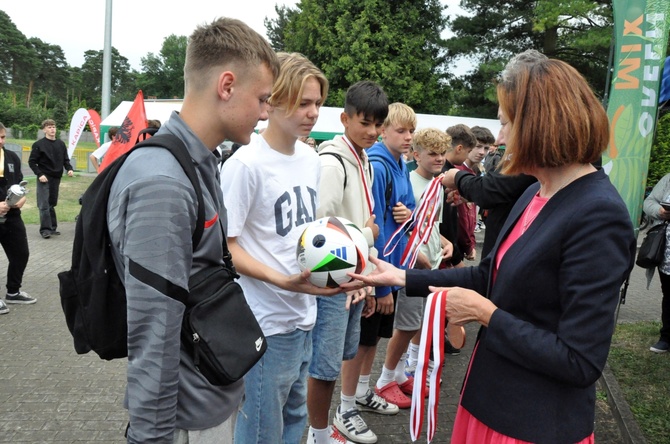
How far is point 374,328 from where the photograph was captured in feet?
13.1

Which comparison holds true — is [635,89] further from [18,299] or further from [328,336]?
[18,299]

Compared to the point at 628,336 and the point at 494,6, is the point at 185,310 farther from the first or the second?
the point at 494,6

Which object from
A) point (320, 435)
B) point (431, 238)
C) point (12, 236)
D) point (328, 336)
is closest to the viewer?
point (328, 336)

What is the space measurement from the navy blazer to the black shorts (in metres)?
1.88

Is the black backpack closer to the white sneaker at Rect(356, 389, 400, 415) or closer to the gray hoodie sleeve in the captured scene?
the gray hoodie sleeve

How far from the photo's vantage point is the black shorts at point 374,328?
157 inches

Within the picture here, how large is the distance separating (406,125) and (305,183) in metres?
1.62

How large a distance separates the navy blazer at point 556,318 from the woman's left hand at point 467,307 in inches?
1.6

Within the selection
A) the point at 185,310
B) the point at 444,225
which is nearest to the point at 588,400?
the point at 185,310

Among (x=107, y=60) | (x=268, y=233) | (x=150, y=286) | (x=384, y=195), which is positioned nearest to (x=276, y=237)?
(x=268, y=233)

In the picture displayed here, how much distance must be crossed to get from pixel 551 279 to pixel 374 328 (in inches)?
90.1

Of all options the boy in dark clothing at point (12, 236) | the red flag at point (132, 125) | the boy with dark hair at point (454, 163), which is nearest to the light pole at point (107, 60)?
the red flag at point (132, 125)

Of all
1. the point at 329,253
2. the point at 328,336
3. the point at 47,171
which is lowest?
the point at 328,336

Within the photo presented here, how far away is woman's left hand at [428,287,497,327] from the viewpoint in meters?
1.94
